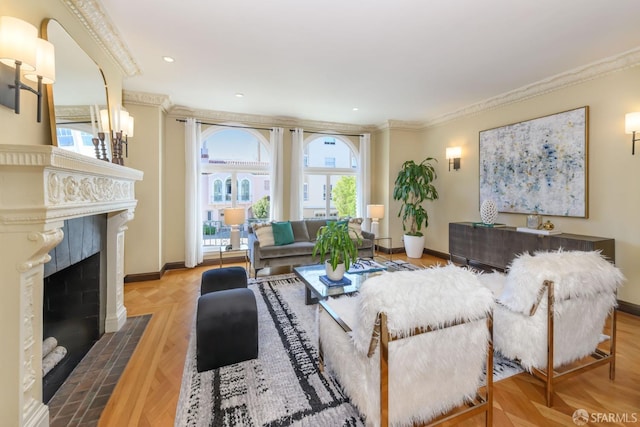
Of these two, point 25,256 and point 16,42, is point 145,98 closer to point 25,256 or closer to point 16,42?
point 16,42

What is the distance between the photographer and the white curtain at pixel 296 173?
17.8 feet

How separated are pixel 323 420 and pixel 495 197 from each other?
420 cm

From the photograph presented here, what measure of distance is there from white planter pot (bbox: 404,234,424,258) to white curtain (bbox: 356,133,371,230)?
114 centimetres

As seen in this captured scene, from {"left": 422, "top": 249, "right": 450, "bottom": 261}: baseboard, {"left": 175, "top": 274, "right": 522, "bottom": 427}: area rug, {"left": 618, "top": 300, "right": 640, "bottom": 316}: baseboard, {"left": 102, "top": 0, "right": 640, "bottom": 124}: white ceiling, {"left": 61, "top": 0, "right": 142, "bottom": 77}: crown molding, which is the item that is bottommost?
{"left": 175, "top": 274, "right": 522, "bottom": 427}: area rug

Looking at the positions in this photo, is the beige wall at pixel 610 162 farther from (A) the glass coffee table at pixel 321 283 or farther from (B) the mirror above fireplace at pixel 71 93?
(B) the mirror above fireplace at pixel 71 93

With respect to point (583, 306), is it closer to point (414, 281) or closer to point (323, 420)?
point (414, 281)

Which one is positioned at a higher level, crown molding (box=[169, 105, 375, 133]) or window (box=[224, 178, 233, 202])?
crown molding (box=[169, 105, 375, 133])

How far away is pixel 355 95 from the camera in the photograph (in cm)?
415

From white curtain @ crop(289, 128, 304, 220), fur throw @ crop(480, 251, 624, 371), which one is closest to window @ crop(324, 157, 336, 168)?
white curtain @ crop(289, 128, 304, 220)

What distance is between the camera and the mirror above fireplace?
6.06 ft

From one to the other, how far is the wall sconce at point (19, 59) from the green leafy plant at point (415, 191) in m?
5.00

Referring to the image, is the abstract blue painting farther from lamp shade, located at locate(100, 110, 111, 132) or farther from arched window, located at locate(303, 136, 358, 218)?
lamp shade, located at locate(100, 110, 111, 132)

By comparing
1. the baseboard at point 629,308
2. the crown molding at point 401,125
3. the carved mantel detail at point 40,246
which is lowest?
the baseboard at point 629,308

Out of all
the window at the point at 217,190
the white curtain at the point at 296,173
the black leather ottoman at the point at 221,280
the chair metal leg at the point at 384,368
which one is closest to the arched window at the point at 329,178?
the white curtain at the point at 296,173
